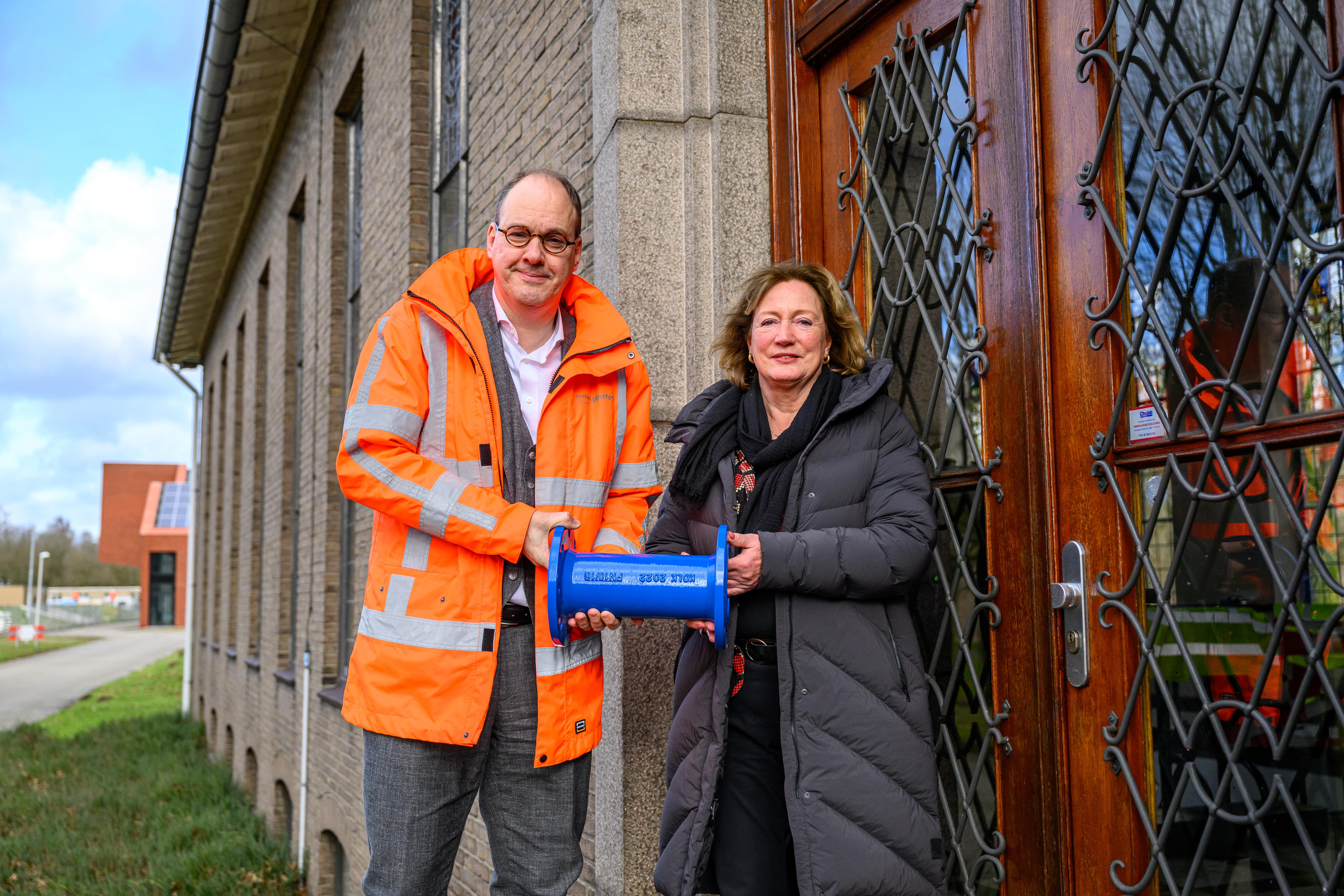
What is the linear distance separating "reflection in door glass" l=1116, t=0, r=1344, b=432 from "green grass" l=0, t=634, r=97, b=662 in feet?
162

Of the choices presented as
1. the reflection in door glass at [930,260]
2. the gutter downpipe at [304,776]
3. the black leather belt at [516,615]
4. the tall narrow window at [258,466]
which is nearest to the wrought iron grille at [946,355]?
the reflection in door glass at [930,260]

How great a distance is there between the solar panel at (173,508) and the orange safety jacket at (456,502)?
2125 inches

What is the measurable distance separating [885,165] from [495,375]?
4.75 feet

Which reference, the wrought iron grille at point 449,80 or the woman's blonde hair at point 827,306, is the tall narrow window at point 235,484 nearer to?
the wrought iron grille at point 449,80

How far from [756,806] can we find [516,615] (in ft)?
2.30

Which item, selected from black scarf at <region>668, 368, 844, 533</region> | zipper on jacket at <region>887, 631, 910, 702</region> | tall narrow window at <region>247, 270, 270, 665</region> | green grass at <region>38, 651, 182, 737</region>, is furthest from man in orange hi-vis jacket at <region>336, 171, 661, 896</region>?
green grass at <region>38, 651, 182, 737</region>

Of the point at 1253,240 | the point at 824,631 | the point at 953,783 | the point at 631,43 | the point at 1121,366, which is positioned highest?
the point at 631,43

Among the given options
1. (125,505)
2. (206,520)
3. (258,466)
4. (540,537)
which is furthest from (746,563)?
→ (125,505)

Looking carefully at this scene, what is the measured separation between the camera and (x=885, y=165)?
3180 mm

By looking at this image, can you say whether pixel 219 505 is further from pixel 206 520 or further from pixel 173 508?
pixel 173 508

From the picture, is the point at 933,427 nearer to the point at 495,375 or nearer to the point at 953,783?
the point at 953,783

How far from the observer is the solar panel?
52000 millimetres

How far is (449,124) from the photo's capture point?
6766 mm

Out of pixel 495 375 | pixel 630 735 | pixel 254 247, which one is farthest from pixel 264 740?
pixel 495 375
